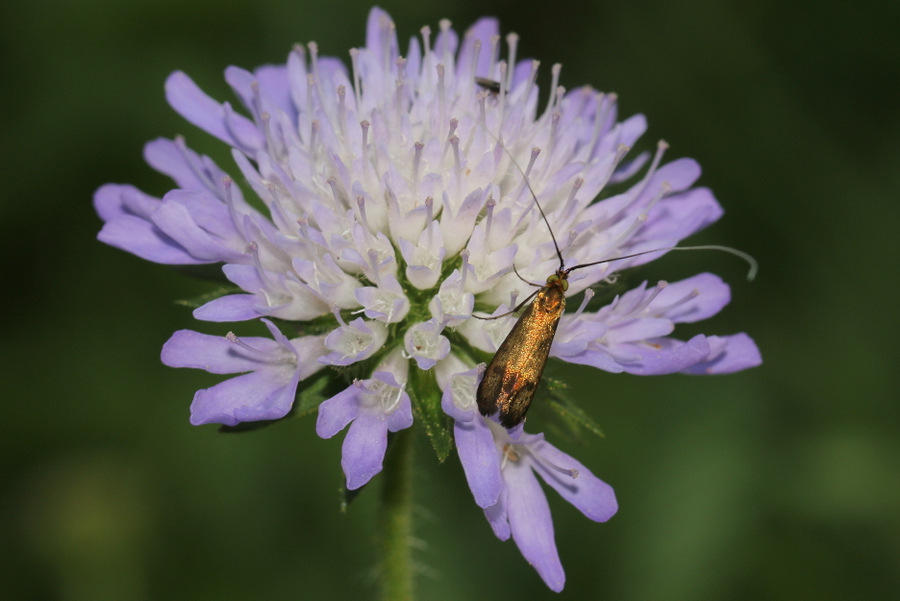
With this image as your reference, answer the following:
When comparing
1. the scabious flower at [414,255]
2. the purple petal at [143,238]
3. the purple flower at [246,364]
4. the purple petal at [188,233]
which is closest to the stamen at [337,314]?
the scabious flower at [414,255]

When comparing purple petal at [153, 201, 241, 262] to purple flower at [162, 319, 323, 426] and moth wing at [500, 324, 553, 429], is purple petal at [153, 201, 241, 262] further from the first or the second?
moth wing at [500, 324, 553, 429]

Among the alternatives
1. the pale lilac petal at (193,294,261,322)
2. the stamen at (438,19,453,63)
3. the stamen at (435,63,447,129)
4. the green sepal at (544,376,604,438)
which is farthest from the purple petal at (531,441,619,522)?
the stamen at (438,19,453,63)

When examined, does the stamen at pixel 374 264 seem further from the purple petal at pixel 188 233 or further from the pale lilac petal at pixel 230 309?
the purple petal at pixel 188 233

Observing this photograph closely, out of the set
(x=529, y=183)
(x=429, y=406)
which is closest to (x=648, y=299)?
(x=529, y=183)

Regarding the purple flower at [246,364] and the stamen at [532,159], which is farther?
the stamen at [532,159]

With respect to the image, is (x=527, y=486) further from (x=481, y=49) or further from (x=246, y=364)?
(x=481, y=49)

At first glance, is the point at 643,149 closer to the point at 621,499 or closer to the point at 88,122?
the point at 621,499

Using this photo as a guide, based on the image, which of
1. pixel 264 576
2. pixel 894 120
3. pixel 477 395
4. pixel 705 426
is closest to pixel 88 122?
pixel 264 576
